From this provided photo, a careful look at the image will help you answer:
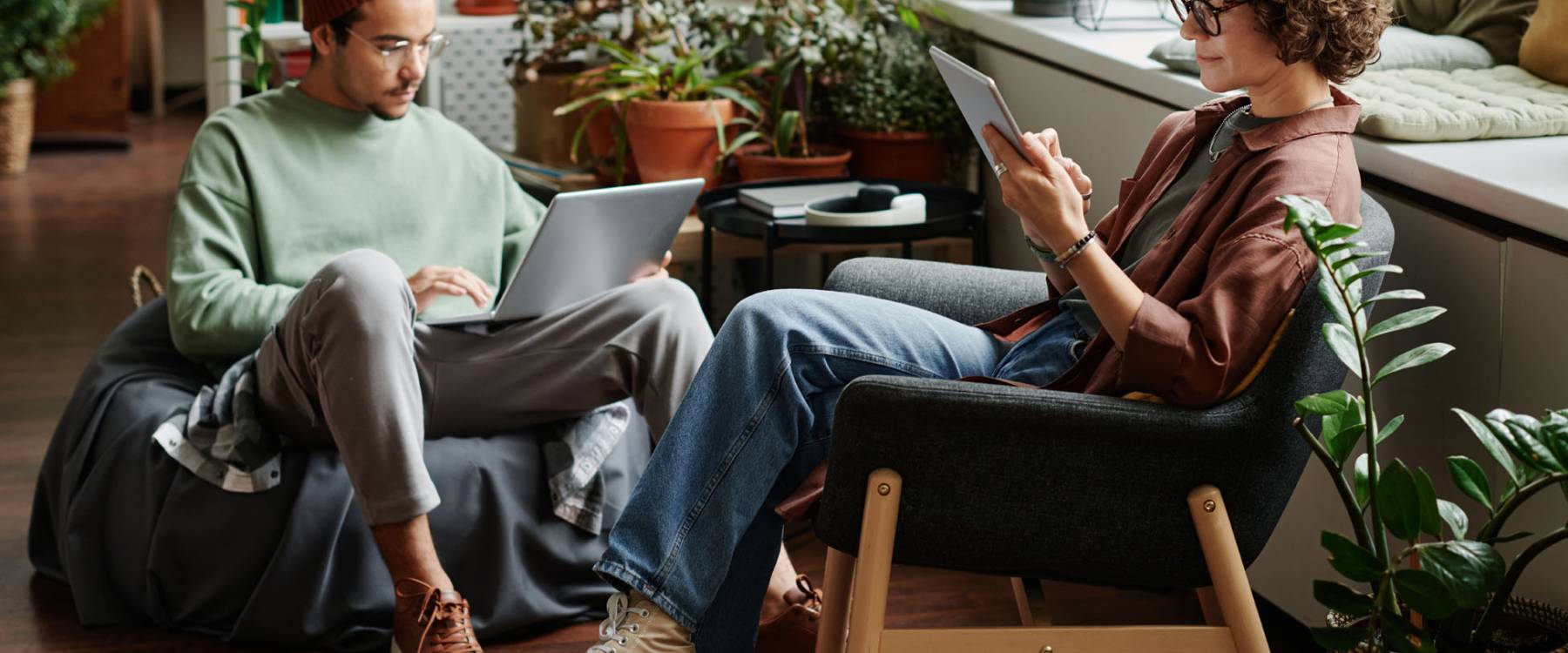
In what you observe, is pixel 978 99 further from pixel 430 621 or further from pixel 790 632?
pixel 430 621

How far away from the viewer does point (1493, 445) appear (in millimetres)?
1549

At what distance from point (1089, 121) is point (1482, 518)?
3.66ft

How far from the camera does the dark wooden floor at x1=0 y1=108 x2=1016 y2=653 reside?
7.74ft

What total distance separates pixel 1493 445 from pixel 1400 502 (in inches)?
4.3

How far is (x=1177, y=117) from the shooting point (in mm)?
2057

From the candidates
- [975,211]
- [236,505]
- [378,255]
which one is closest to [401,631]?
[236,505]

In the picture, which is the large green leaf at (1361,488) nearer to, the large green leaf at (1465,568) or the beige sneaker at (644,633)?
the large green leaf at (1465,568)

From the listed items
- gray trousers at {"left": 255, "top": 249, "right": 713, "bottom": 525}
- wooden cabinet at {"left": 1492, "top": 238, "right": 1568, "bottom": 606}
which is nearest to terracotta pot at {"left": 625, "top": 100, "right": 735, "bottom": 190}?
gray trousers at {"left": 255, "top": 249, "right": 713, "bottom": 525}

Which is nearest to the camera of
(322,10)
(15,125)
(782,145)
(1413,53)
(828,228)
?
(322,10)

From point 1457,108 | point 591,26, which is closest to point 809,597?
point 1457,108

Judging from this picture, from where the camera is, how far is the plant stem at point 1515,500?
1.50 metres

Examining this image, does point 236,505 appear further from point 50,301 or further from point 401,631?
point 50,301

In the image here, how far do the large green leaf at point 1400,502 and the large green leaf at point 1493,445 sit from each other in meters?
0.08

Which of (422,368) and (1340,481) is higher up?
(1340,481)
